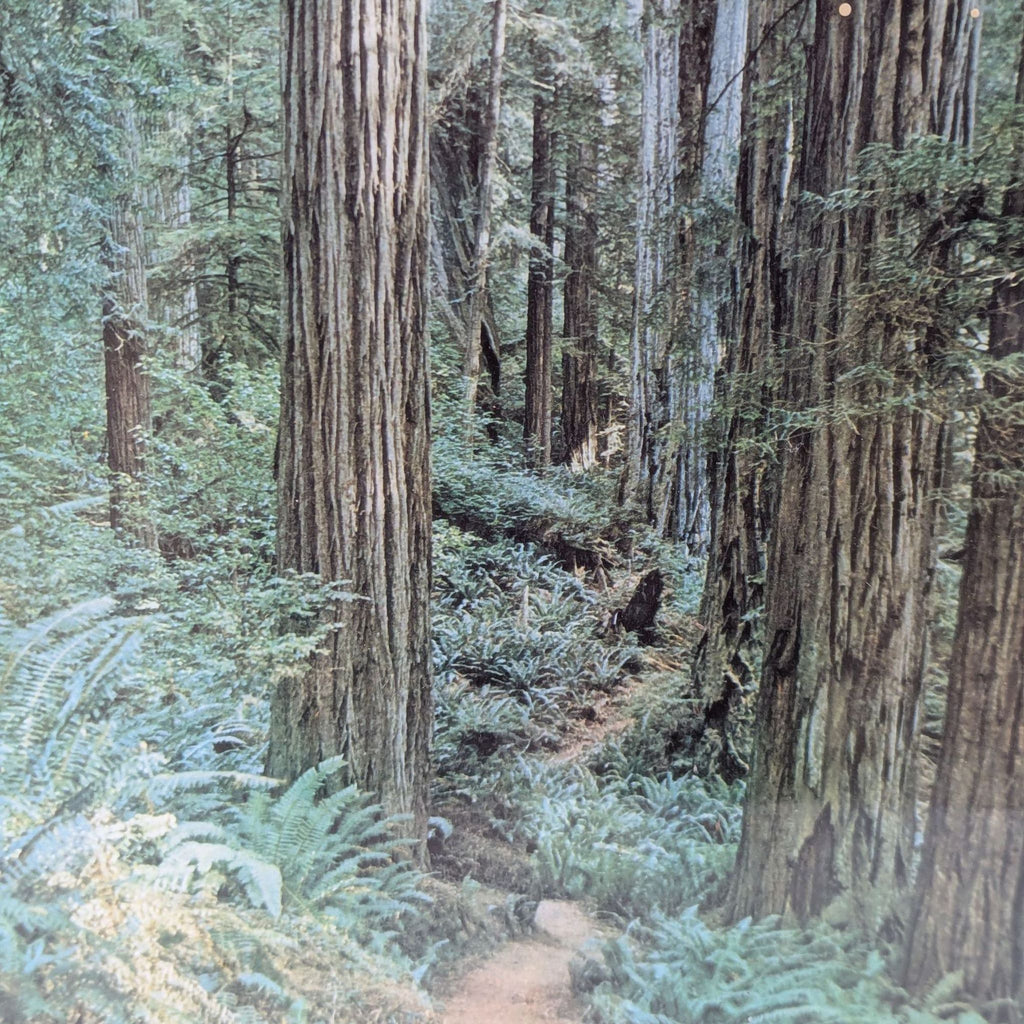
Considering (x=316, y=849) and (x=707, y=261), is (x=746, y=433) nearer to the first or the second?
(x=707, y=261)

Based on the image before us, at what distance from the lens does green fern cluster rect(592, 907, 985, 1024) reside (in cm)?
208

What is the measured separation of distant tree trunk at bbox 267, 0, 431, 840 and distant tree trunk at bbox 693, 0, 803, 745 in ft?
6.00

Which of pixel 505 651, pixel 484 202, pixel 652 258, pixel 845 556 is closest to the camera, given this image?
pixel 845 556

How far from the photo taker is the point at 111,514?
207 inches

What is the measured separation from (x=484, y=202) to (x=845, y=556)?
8435 mm

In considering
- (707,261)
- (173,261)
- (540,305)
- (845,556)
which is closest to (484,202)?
(540,305)

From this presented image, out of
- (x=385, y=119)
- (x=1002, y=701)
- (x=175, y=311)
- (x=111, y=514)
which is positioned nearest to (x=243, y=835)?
(x=1002, y=701)

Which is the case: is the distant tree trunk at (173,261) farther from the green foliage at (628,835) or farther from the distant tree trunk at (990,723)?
the distant tree trunk at (990,723)

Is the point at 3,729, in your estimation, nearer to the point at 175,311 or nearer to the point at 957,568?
the point at 957,568

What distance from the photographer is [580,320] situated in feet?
39.5

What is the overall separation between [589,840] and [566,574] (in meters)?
3.96

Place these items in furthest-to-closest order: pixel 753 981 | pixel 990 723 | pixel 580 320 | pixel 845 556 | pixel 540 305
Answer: pixel 580 320, pixel 540 305, pixel 845 556, pixel 753 981, pixel 990 723

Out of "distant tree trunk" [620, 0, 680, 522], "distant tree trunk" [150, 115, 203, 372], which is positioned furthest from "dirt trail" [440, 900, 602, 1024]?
"distant tree trunk" [150, 115, 203, 372]

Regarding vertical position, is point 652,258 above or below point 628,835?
above
